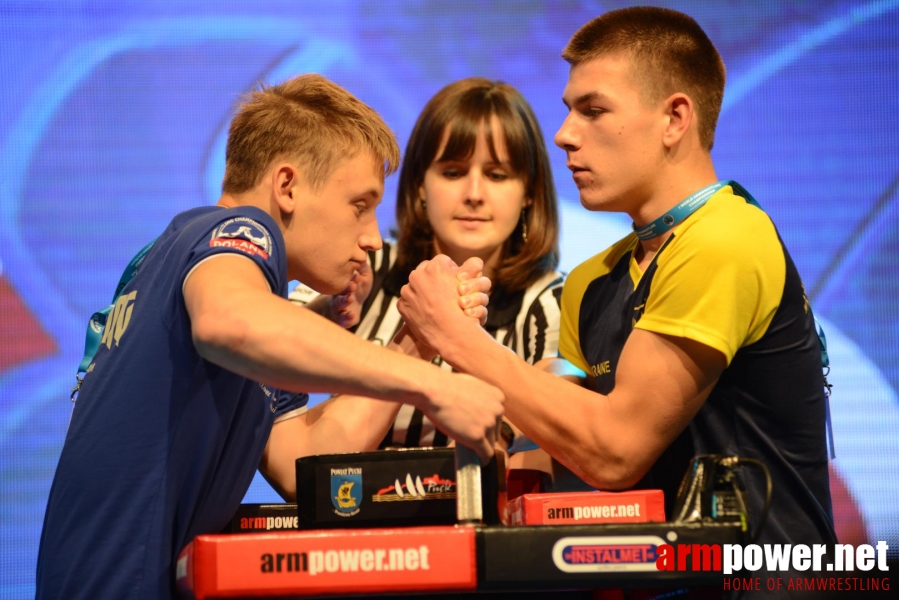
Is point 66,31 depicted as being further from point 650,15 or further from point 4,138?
point 650,15

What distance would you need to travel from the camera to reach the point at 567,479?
2.34 m

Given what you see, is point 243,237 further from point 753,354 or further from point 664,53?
point 664,53

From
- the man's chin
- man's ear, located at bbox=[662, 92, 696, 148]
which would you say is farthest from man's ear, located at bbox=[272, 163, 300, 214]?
man's ear, located at bbox=[662, 92, 696, 148]

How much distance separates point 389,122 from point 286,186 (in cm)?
160

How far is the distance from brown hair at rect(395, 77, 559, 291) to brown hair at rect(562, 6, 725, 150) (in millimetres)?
636

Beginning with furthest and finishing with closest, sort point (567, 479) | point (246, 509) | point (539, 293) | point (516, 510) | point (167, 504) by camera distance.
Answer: point (539, 293) < point (567, 479) < point (246, 509) < point (516, 510) < point (167, 504)

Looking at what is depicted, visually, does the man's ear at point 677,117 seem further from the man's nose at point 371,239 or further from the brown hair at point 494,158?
the brown hair at point 494,158

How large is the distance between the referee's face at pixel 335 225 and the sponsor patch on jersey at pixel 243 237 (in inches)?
12.2

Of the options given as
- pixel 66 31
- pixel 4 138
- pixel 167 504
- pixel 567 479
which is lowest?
pixel 167 504

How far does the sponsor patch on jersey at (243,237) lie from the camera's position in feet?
4.51

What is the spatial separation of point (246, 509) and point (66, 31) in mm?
2276

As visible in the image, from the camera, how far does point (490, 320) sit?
9.03 ft

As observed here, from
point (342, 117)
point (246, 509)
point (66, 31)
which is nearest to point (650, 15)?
point (342, 117)

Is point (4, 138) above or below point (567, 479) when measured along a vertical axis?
above
